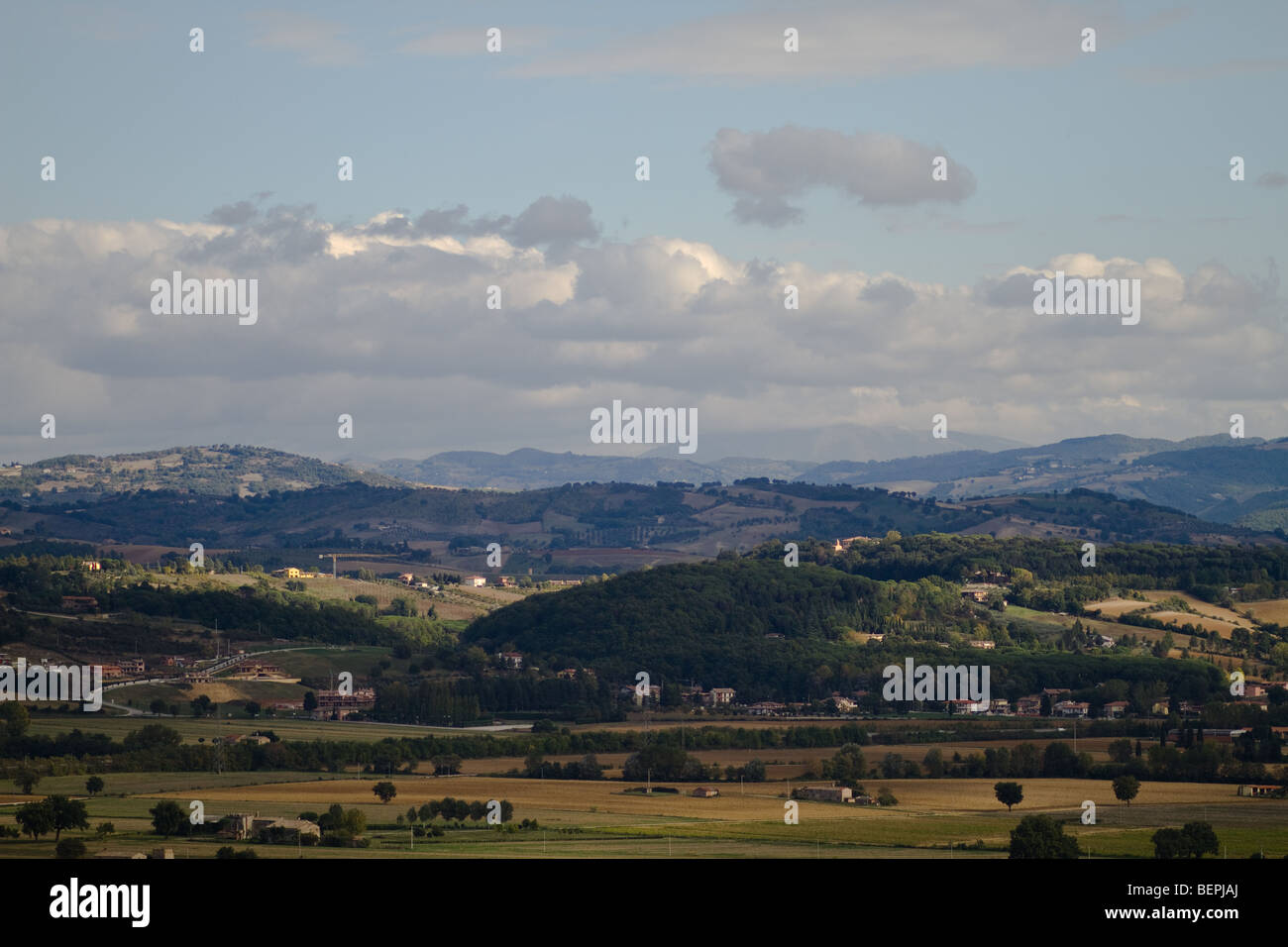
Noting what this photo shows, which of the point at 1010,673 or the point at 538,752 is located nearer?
the point at 538,752

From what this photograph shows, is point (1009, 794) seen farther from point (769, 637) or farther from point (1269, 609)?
point (1269, 609)

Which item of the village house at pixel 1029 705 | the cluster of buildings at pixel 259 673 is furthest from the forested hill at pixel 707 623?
the cluster of buildings at pixel 259 673

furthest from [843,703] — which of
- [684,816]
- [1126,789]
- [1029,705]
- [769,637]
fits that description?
[684,816]

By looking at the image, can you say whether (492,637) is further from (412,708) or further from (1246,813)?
(1246,813)

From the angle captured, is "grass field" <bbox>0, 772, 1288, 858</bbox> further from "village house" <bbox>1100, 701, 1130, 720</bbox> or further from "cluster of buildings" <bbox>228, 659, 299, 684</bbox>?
Answer: "cluster of buildings" <bbox>228, 659, 299, 684</bbox>

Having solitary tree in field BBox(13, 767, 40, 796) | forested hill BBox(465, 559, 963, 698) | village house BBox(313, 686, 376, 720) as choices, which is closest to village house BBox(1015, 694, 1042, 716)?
forested hill BBox(465, 559, 963, 698)
